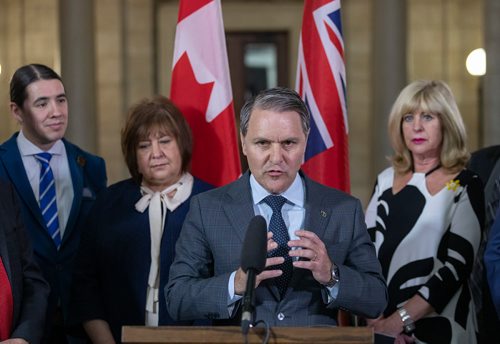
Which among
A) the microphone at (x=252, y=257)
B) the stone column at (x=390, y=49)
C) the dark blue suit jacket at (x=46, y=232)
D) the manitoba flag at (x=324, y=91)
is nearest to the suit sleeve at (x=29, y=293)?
the dark blue suit jacket at (x=46, y=232)

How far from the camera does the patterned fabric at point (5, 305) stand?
12.4 ft

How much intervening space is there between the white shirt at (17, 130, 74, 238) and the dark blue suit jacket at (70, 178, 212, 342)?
48 cm

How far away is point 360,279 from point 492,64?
844cm

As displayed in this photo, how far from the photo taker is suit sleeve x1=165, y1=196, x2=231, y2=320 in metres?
3.43

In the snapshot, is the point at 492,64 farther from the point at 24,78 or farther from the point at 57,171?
the point at 24,78

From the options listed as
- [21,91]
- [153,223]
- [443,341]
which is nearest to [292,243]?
[153,223]

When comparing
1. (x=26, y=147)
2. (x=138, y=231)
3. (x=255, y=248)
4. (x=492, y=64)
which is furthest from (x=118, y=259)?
(x=492, y=64)

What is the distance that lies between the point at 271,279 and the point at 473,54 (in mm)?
9567

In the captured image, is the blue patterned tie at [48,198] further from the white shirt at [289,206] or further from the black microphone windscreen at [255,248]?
the black microphone windscreen at [255,248]

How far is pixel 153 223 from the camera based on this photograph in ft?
14.7

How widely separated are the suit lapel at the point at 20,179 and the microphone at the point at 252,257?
2.20 m

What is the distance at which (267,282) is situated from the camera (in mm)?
3578

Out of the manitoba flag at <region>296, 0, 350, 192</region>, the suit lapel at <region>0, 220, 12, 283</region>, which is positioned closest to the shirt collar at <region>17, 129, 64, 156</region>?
the suit lapel at <region>0, 220, 12, 283</region>

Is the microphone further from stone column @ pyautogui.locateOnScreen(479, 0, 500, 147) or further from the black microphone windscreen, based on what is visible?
stone column @ pyautogui.locateOnScreen(479, 0, 500, 147)
